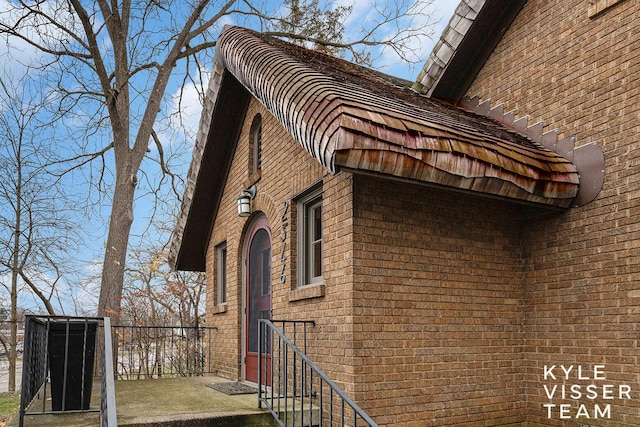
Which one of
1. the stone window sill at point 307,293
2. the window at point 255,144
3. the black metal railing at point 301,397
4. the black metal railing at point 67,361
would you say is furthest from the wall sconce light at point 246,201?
the black metal railing at point 67,361

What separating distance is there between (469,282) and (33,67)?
12.0 meters

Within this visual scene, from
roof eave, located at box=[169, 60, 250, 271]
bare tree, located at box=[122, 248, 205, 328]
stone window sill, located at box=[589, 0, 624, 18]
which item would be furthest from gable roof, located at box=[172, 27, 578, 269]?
bare tree, located at box=[122, 248, 205, 328]

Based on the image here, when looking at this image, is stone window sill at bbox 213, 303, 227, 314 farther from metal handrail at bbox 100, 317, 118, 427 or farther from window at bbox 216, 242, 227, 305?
metal handrail at bbox 100, 317, 118, 427

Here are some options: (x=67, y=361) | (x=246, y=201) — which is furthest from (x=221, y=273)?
(x=67, y=361)

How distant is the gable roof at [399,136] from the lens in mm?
4703

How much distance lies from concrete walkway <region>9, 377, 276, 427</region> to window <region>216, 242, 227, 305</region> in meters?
2.60

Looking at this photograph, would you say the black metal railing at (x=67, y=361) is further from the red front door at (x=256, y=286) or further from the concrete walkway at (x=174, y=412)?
the red front door at (x=256, y=286)

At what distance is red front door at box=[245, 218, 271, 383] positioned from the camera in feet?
25.9

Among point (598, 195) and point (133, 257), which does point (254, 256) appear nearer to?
point (598, 195)

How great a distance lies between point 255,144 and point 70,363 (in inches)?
159

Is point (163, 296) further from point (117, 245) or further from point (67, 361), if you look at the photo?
point (67, 361)

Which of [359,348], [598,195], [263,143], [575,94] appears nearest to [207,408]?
[359,348]

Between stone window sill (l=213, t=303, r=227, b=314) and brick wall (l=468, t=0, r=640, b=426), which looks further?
stone window sill (l=213, t=303, r=227, b=314)

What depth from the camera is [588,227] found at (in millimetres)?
5910
